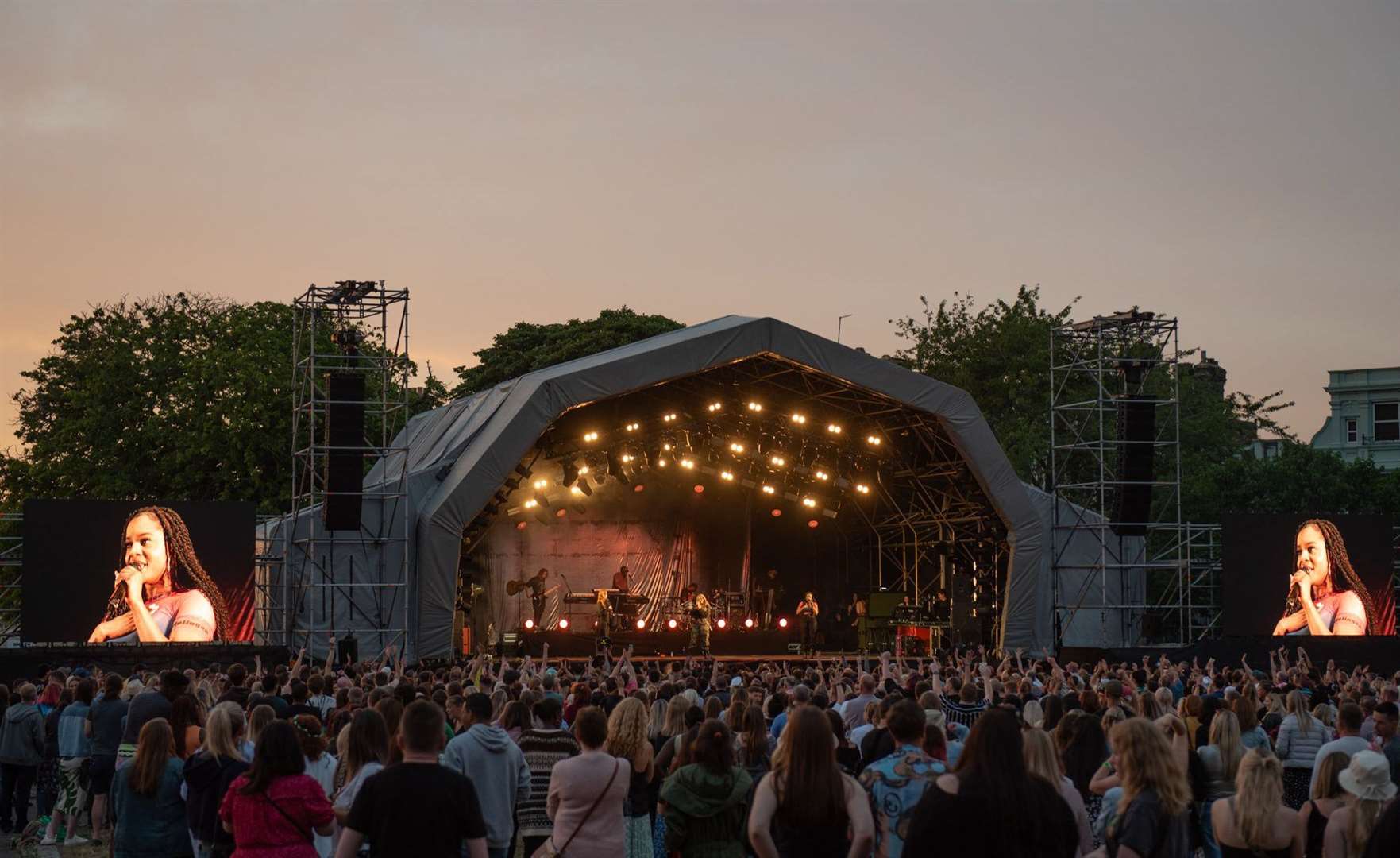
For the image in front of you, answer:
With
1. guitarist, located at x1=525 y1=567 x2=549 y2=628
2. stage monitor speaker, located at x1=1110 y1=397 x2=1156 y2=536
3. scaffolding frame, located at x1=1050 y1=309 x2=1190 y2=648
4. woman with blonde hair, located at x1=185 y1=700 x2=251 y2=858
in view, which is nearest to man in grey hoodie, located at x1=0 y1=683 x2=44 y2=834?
woman with blonde hair, located at x1=185 y1=700 x2=251 y2=858

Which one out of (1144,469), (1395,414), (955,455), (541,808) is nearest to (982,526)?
(955,455)

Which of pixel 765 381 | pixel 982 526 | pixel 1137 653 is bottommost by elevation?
pixel 1137 653

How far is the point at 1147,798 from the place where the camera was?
542 centimetres

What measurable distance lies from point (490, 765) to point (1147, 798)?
3.16 metres

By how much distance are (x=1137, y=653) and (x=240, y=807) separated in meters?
21.4

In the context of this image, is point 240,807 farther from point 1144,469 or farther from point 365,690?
point 1144,469

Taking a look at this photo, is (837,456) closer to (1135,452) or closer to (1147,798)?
(1135,452)

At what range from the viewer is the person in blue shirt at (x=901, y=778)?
20.1 ft

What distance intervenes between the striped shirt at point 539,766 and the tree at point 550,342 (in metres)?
41.0

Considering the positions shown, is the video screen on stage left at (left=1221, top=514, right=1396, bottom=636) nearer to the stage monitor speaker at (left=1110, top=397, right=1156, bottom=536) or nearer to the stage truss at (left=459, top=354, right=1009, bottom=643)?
the stage monitor speaker at (left=1110, top=397, right=1156, bottom=536)

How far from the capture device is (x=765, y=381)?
2753cm

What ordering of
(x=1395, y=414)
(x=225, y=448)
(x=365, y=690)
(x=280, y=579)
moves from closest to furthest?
(x=365, y=690)
(x=280, y=579)
(x=225, y=448)
(x=1395, y=414)

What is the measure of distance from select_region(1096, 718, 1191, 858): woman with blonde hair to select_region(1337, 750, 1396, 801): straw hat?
816 mm

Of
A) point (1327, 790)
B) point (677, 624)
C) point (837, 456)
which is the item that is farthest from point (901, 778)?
point (677, 624)
